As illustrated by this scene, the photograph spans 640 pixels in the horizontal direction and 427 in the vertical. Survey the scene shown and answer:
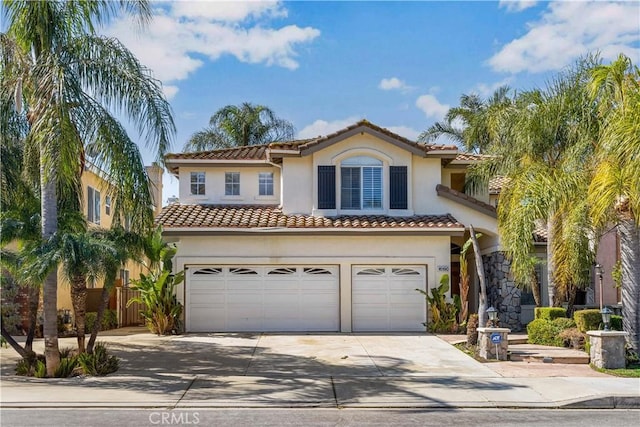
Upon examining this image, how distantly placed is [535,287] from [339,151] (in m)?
7.65

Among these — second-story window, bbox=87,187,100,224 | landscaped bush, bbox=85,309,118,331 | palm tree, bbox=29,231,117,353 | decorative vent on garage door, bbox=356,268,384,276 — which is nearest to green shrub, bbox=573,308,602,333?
decorative vent on garage door, bbox=356,268,384,276

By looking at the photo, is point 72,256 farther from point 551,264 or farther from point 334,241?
point 551,264

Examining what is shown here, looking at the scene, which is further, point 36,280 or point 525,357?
point 525,357

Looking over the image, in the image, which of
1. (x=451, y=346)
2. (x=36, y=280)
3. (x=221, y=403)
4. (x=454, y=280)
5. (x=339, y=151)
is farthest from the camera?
(x=454, y=280)

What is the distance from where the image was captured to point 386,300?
21.2m

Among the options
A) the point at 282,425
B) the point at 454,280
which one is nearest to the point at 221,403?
the point at 282,425

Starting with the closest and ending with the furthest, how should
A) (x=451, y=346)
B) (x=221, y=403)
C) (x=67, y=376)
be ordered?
(x=221, y=403), (x=67, y=376), (x=451, y=346)

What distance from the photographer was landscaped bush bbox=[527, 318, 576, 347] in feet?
57.4

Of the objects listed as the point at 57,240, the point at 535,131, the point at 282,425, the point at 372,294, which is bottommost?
the point at 282,425

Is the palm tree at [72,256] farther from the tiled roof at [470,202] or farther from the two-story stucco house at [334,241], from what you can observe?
the tiled roof at [470,202]

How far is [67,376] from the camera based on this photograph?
12961 mm

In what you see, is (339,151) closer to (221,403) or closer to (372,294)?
(372,294)

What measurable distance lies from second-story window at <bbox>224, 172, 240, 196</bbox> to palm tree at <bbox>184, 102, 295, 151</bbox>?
44.1 feet

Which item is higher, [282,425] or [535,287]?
[535,287]
